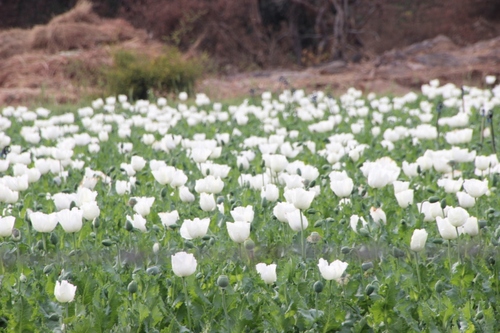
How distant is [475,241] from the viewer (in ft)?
11.9

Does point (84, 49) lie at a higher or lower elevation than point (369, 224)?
lower

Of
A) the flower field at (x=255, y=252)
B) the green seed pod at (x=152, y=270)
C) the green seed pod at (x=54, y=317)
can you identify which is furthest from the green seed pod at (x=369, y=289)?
the green seed pod at (x=54, y=317)

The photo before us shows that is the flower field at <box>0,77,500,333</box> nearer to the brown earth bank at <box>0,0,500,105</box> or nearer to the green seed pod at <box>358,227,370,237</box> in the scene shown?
the green seed pod at <box>358,227,370,237</box>

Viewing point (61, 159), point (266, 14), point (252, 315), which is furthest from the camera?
point (266, 14)

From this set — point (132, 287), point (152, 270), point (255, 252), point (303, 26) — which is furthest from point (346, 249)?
point (303, 26)

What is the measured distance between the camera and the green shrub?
12273mm

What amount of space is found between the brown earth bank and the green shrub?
0.53 metres

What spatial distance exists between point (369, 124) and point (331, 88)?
4634 mm

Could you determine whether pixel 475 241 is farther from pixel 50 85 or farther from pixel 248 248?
pixel 50 85

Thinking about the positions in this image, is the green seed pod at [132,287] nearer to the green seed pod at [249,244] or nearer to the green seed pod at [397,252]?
the green seed pod at [249,244]

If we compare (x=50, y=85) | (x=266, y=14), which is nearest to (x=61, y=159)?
(x=50, y=85)

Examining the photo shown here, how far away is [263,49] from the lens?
1914 cm

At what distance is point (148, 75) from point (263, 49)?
7.31 metres

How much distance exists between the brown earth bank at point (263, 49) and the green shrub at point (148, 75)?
53 cm
